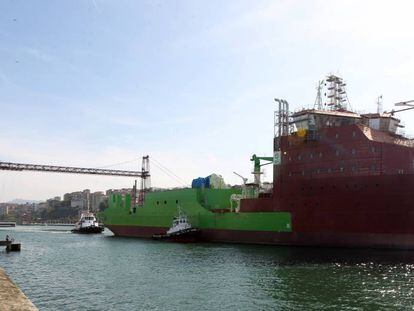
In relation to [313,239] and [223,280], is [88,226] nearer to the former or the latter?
[313,239]

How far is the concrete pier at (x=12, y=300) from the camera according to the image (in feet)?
27.6

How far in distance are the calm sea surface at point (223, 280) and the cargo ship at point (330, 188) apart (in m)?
2.34

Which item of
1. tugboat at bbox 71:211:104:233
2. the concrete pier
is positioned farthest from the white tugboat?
the concrete pier

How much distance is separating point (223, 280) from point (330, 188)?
16.6 meters

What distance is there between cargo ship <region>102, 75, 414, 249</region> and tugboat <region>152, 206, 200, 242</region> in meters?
1.10

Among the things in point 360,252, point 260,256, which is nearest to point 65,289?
point 260,256

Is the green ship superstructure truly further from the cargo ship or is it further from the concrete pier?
the concrete pier

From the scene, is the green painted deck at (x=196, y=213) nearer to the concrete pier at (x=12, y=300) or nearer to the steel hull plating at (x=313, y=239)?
the steel hull plating at (x=313, y=239)

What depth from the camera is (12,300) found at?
30.1ft

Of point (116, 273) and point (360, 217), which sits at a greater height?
point (360, 217)

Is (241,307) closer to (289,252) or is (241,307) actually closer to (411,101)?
(289,252)

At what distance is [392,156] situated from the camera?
33812 millimetres

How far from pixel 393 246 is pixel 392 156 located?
6.48 m

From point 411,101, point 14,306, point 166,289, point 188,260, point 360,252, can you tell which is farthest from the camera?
point 411,101
